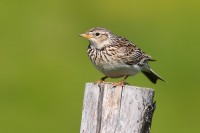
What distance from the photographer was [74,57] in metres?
27.0

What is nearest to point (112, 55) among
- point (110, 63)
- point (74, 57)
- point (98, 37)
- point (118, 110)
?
point (110, 63)

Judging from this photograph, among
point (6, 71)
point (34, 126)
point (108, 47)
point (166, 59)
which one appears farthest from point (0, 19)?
point (108, 47)

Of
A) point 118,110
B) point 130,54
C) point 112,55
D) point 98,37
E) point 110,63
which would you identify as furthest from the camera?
point 130,54

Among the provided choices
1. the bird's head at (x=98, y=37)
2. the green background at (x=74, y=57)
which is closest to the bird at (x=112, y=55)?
the bird's head at (x=98, y=37)

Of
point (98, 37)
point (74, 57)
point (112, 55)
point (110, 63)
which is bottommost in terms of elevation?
point (110, 63)

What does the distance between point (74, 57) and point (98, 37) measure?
1445 centimetres

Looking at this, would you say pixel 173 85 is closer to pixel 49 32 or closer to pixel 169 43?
pixel 169 43

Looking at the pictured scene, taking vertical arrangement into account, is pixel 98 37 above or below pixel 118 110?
above

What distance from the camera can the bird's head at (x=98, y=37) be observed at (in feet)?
41.2

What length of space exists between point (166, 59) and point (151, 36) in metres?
2.68

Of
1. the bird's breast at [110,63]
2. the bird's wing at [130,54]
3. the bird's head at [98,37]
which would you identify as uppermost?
the bird's head at [98,37]

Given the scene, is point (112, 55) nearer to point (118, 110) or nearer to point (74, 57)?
point (118, 110)

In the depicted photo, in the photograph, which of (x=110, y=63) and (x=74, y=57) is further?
(x=74, y=57)

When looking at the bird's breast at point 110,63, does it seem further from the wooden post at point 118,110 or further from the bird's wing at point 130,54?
the wooden post at point 118,110
